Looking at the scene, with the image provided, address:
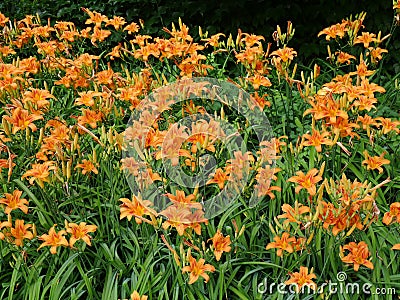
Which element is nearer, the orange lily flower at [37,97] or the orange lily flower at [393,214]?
the orange lily flower at [393,214]

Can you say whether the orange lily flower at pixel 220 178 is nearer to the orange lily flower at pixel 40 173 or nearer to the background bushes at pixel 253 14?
the orange lily flower at pixel 40 173

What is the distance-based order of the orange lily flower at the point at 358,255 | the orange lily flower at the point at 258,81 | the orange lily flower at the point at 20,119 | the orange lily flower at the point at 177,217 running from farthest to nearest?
the orange lily flower at the point at 258,81 → the orange lily flower at the point at 20,119 → the orange lily flower at the point at 358,255 → the orange lily flower at the point at 177,217

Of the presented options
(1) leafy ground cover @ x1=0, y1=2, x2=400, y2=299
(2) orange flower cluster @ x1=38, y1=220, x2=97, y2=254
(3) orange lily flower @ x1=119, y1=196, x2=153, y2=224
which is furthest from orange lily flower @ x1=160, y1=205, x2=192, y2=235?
(2) orange flower cluster @ x1=38, y1=220, x2=97, y2=254

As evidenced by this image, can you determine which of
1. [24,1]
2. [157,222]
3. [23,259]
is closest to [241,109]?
[157,222]

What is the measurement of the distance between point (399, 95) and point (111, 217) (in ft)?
7.75

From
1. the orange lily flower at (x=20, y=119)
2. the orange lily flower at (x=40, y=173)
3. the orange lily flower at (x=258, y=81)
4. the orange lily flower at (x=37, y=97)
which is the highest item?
the orange lily flower at (x=37, y=97)

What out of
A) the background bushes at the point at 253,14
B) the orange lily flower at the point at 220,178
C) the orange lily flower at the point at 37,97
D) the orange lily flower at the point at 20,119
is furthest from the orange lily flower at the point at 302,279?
the background bushes at the point at 253,14

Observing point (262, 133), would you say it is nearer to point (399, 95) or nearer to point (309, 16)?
point (399, 95)

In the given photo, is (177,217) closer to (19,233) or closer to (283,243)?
(283,243)

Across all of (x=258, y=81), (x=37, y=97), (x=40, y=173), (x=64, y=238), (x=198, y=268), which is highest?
(x=37, y=97)

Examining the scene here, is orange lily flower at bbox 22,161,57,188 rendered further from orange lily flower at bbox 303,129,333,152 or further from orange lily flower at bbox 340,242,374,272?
orange lily flower at bbox 340,242,374,272

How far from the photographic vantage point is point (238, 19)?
18.2 ft

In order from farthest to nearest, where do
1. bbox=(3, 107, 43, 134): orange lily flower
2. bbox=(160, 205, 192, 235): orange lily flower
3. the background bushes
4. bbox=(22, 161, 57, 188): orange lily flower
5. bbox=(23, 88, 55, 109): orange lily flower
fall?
the background bushes
bbox=(23, 88, 55, 109): orange lily flower
bbox=(3, 107, 43, 134): orange lily flower
bbox=(22, 161, 57, 188): orange lily flower
bbox=(160, 205, 192, 235): orange lily flower

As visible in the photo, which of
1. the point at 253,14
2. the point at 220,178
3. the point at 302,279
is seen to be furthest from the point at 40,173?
A: the point at 253,14
